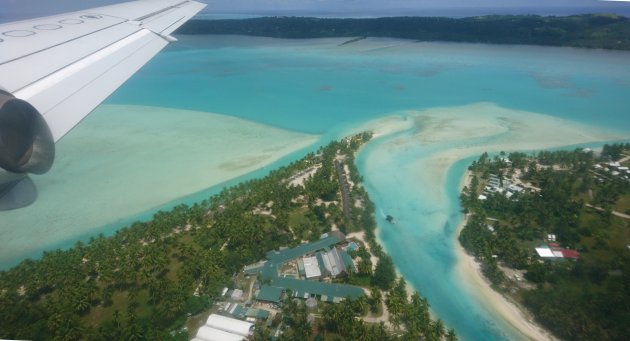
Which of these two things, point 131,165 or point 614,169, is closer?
point 614,169

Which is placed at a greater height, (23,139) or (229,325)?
(23,139)

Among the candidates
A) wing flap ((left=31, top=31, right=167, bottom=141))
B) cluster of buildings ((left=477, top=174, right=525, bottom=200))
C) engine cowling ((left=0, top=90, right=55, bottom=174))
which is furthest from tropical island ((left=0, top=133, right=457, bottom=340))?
engine cowling ((left=0, top=90, right=55, bottom=174))

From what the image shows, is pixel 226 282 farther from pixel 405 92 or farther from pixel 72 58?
pixel 405 92

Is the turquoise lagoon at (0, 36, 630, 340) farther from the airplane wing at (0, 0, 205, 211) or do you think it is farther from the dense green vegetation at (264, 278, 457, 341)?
the airplane wing at (0, 0, 205, 211)

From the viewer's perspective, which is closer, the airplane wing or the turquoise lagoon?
the airplane wing

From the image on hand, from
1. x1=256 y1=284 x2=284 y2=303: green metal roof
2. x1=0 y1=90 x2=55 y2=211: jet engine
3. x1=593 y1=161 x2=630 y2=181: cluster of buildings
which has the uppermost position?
x1=0 y1=90 x2=55 y2=211: jet engine

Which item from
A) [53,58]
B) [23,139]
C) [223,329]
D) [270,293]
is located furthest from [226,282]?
[23,139]
